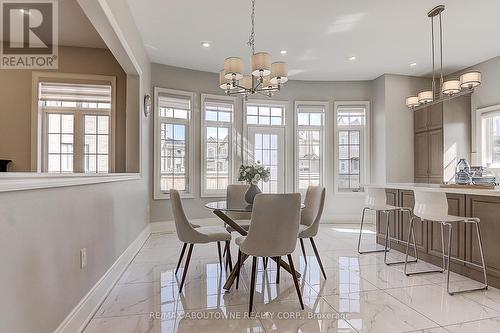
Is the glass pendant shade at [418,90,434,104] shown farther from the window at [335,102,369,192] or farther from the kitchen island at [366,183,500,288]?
the window at [335,102,369,192]

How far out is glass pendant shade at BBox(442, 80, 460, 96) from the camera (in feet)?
11.8

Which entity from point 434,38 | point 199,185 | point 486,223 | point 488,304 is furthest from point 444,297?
point 199,185

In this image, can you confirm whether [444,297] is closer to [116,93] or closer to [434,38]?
[434,38]

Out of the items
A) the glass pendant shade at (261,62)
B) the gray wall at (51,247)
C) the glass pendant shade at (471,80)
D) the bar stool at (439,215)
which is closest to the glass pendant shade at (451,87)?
the glass pendant shade at (471,80)

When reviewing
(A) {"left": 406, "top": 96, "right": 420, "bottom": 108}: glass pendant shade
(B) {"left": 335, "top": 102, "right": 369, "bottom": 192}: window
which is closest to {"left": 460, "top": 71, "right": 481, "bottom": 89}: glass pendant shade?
(A) {"left": 406, "top": 96, "right": 420, "bottom": 108}: glass pendant shade

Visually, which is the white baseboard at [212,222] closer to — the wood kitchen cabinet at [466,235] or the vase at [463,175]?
the wood kitchen cabinet at [466,235]

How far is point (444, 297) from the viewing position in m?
2.64

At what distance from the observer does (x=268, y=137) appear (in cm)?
629

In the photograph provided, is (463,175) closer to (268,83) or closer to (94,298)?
(268,83)

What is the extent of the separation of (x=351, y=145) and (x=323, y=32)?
114 inches

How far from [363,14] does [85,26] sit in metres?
3.48

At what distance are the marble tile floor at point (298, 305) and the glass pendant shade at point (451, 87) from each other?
218 cm

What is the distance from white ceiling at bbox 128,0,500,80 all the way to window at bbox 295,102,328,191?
0.93 metres

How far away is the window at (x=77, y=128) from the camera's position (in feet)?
14.3
